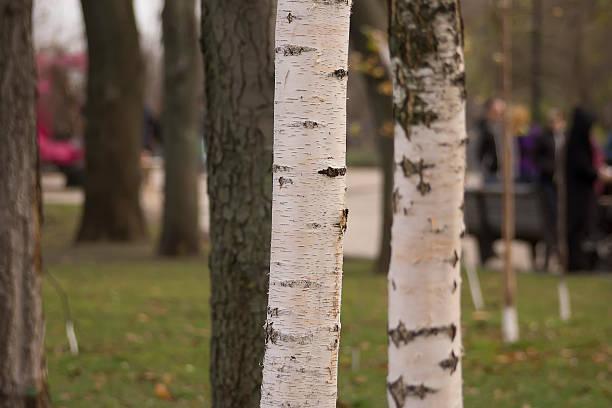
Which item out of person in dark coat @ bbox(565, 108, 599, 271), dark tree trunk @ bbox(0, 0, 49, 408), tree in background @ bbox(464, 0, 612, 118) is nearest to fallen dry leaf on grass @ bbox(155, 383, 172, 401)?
dark tree trunk @ bbox(0, 0, 49, 408)

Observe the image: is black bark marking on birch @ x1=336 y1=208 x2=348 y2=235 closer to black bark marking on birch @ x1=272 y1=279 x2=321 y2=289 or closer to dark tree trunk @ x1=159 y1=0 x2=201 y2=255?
black bark marking on birch @ x1=272 y1=279 x2=321 y2=289

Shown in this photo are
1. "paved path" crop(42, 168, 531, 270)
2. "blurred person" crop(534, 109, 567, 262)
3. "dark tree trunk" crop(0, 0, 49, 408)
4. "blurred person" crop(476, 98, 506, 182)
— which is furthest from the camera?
"paved path" crop(42, 168, 531, 270)

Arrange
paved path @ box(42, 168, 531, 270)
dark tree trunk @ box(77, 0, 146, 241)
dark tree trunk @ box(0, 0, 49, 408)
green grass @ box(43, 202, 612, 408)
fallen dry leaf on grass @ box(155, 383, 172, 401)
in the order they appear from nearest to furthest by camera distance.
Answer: dark tree trunk @ box(0, 0, 49, 408) → fallen dry leaf on grass @ box(155, 383, 172, 401) → green grass @ box(43, 202, 612, 408) → dark tree trunk @ box(77, 0, 146, 241) → paved path @ box(42, 168, 531, 270)

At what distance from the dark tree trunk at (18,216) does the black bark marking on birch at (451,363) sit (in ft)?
6.49

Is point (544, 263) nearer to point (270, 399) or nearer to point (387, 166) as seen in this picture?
point (387, 166)

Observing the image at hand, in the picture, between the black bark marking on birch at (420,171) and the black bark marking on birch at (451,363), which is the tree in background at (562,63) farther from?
the black bark marking on birch at (451,363)

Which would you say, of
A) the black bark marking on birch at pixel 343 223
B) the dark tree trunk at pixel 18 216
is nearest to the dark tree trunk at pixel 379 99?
the dark tree trunk at pixel 18 216

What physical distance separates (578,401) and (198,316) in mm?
4067

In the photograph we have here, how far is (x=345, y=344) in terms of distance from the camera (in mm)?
8594

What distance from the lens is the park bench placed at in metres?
13.9

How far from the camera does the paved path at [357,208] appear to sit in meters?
16.7

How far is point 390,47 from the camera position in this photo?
15.4 ft

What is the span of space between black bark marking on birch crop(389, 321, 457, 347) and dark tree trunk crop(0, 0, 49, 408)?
5.88 feet

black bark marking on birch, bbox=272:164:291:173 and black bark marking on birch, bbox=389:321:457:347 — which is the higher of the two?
black bark marking on birch, bbox=272:164:291:173
